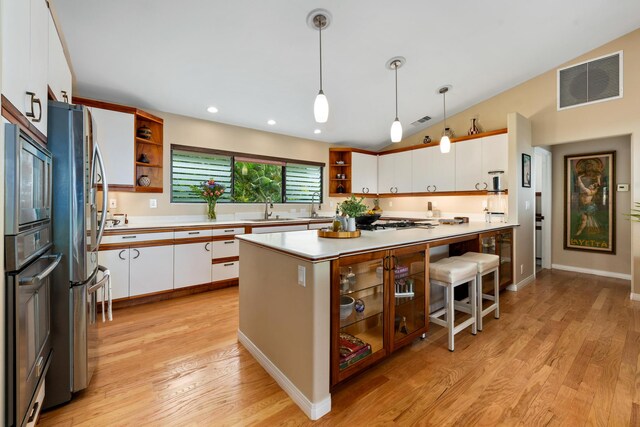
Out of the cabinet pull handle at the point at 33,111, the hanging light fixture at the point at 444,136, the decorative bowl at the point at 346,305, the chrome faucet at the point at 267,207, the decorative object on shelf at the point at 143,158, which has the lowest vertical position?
the decorative bowl at the point at 346,305

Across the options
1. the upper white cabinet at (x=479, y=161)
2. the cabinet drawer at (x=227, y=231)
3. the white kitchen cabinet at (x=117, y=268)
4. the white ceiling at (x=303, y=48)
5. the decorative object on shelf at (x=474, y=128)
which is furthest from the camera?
the decorative object on shelf at (x=474, y=128)

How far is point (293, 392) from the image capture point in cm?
173

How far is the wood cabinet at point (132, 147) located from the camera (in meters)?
3.25

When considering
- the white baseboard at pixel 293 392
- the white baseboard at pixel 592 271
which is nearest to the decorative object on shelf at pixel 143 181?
the white baseboard at pixel 293 392

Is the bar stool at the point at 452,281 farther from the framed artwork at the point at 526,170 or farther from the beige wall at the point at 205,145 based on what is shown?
the beige wall at the point at 205,145

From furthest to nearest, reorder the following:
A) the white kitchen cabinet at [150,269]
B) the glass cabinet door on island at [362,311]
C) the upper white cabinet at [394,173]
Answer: the upper white cabinet at [394,173], the white kitchen cabinet at [150,269], the glass cabinet door on island at [362,311]

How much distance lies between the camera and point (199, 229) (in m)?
3.63

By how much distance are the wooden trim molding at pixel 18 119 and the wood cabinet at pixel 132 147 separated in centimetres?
203

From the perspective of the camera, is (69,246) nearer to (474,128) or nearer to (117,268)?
(117,268)

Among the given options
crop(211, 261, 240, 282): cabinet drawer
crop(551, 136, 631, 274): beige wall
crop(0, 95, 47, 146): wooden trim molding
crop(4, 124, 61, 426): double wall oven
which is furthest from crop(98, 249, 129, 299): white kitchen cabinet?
crop(551, 136, 631, 274): beige wall

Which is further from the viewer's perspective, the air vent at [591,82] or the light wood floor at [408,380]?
the air vent at [591,82]

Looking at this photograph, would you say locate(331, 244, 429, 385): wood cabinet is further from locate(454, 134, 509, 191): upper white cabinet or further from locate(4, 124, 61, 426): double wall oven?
locate(454, 134, 509, 191): upper white cabinet

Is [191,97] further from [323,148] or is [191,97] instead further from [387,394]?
[387,394]

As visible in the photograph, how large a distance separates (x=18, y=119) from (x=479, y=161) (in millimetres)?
4878
